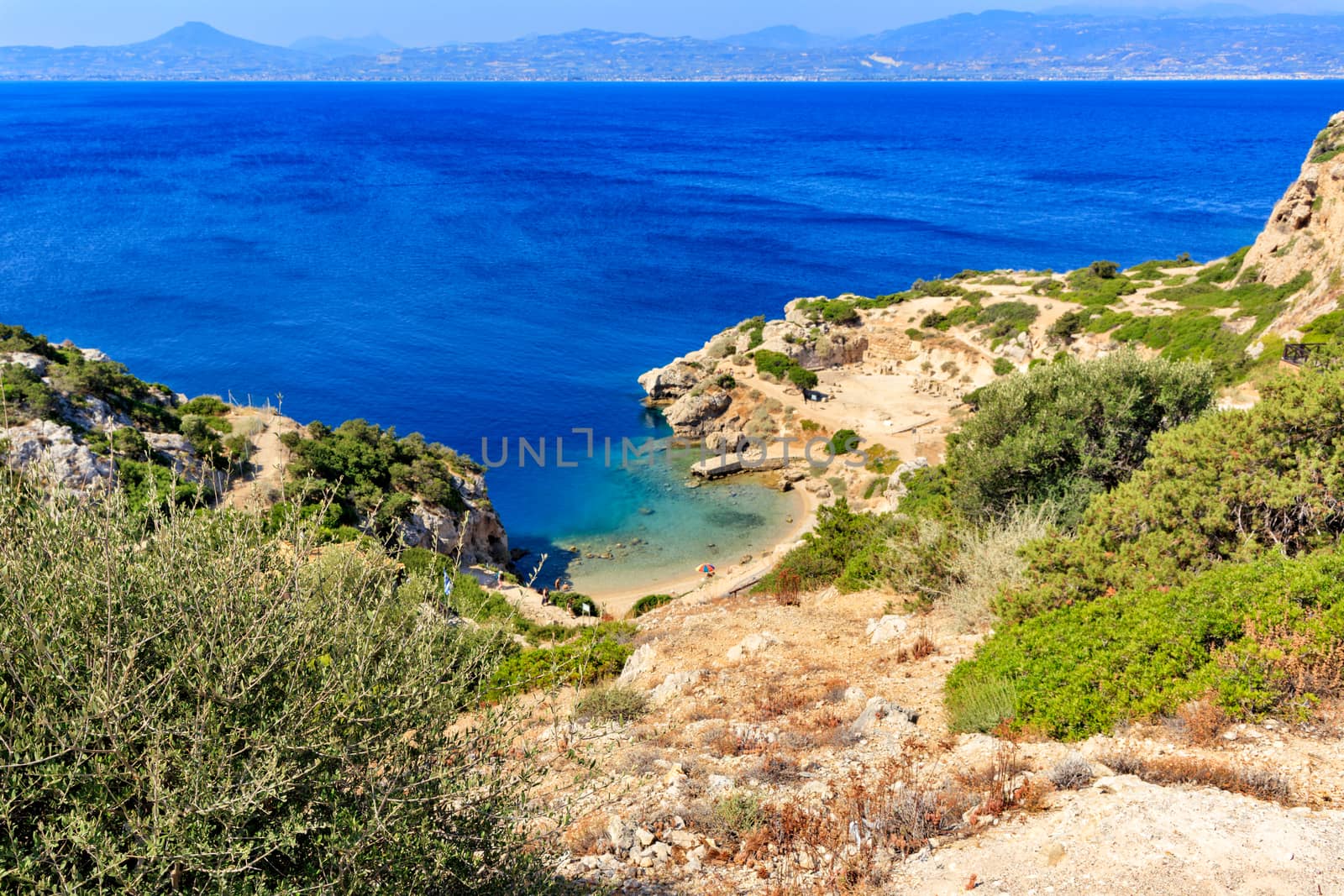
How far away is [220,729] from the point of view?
427 cm

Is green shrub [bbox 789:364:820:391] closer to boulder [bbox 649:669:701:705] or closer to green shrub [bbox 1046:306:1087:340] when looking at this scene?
green shrub [bbox 1046:306:1087:340]

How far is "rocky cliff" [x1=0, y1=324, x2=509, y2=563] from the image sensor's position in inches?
826

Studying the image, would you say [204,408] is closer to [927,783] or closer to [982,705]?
[982,705]

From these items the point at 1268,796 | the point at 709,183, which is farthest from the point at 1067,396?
the point at 709,183

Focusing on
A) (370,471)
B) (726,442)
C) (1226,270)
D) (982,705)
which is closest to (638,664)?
(982,705)

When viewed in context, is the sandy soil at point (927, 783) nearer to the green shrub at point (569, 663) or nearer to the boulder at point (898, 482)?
the green shrub at point (569, 663)

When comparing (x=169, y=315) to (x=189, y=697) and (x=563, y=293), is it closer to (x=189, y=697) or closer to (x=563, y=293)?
(x=563, y=293)

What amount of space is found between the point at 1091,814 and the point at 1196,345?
3407cm

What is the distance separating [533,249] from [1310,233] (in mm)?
61202

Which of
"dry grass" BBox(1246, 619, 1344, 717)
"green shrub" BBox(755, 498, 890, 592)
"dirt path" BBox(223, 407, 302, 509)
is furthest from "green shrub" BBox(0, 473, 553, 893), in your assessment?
"dirt path" BBox(223, 407, 302, 509)

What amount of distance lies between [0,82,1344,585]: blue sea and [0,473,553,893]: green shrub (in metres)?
25.5

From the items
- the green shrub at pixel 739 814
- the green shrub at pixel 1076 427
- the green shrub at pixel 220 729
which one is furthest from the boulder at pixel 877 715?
the green shrub at pixel 1076 427

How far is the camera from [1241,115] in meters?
189

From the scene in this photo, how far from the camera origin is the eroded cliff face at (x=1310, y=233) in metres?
32.5
